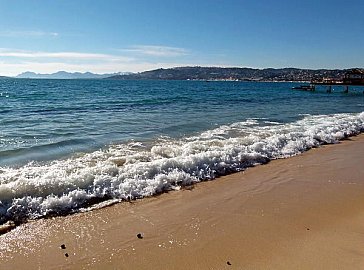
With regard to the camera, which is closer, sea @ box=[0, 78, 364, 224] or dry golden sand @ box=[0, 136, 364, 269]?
dry golden sand @ box=[0, 136, 364, 269]

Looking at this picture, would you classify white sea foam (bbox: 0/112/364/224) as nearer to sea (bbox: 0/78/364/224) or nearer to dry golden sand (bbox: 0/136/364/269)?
sea (bbox: 0/78/364/224)

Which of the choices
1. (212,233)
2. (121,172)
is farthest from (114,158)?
(212,233)

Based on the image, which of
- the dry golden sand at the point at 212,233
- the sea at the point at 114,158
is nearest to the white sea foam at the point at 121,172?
the sea at the point at 114,158

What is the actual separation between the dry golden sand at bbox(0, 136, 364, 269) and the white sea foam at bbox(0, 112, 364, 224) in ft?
1.74

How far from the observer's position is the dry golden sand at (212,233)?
4561mm

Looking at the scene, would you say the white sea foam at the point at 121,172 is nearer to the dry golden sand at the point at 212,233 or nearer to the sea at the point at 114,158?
the sea at the point at 114,158

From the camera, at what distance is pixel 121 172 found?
795cm

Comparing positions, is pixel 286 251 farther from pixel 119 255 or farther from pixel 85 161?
pixel 85 161

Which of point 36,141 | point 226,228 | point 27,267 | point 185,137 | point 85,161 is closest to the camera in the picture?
point 27,267

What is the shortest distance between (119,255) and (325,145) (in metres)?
10.7

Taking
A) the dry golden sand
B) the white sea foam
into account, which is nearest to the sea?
the white sea foam

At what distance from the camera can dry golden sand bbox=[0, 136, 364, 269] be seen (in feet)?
15.0

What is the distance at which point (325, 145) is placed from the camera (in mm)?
13117

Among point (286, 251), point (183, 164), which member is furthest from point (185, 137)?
point (286, 251)
